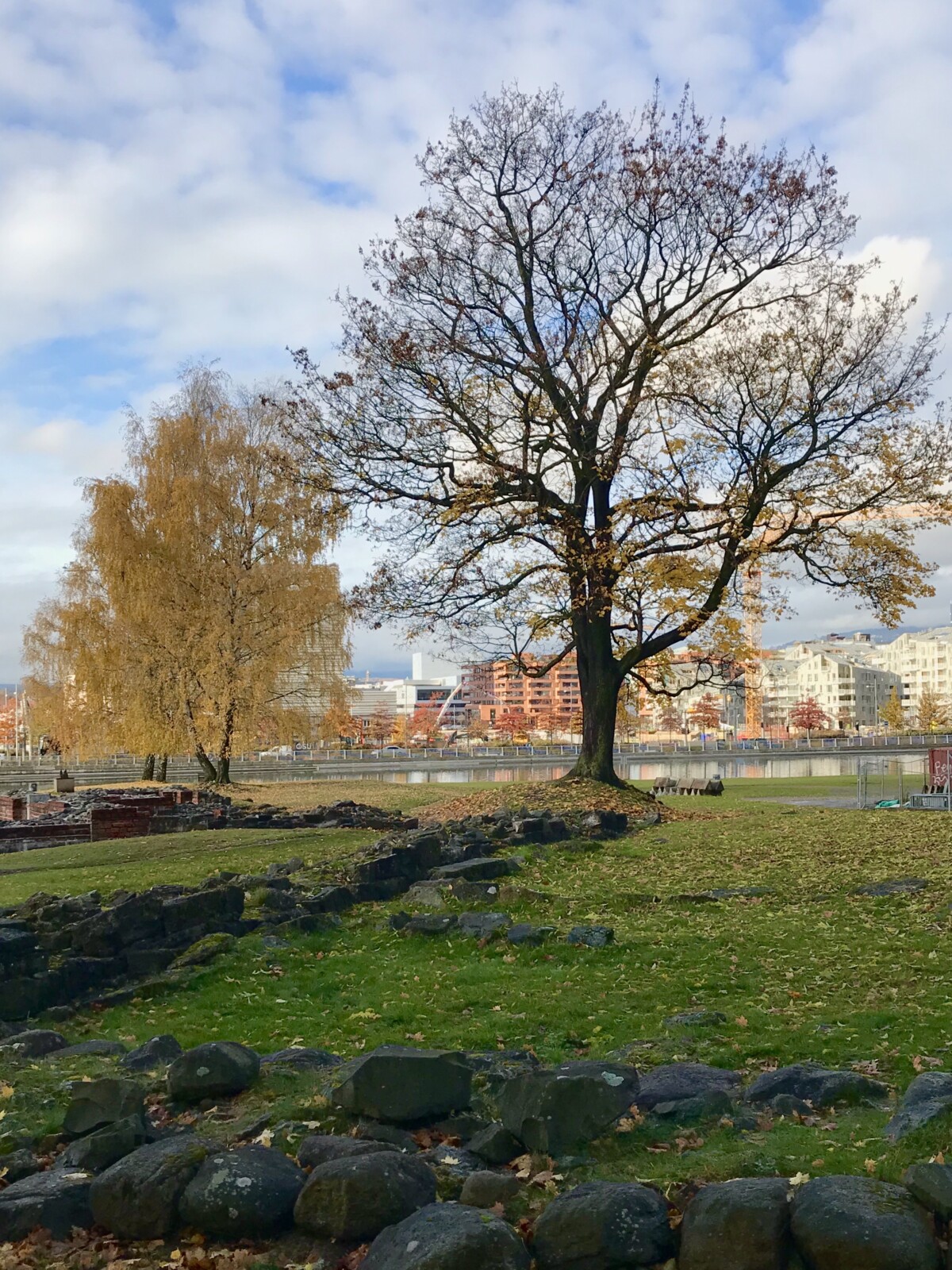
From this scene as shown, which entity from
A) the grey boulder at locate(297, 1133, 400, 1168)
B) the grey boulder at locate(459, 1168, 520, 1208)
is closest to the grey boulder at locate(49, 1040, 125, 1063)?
the grey boulder at locate(297, 1133, 400, 1168)

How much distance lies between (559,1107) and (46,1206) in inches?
→ 99.6

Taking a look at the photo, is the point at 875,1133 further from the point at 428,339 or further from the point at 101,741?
the point at 101,741

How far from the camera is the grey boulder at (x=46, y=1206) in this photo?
200 inches

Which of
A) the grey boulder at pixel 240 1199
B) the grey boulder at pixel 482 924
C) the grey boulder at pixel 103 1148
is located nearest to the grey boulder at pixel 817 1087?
the grey boulder at pixel 240 1199

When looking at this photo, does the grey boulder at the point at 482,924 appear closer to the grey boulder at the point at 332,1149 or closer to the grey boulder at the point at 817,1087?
the grey boulder at the point at 817,1087

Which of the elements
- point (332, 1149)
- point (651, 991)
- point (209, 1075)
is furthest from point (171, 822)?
point (332, 1149)

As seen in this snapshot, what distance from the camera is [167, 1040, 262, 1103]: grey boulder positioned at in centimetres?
658

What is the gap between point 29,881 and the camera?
16.5 m

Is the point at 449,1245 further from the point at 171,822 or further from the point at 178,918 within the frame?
the point at 171,822

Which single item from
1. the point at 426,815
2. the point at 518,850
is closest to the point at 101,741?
the point at 426,815

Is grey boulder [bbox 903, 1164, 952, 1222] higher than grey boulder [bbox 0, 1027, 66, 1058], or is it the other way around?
grey boulder [bbox 903, 1164, 952, 1222]

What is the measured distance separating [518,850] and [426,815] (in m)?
7.59

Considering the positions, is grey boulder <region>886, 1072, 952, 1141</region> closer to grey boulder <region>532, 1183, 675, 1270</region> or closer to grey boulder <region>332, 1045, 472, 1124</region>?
grey boulder <region>532, 1183, 675, 1270</region>

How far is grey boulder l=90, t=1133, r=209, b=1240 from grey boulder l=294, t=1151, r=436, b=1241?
624mm
